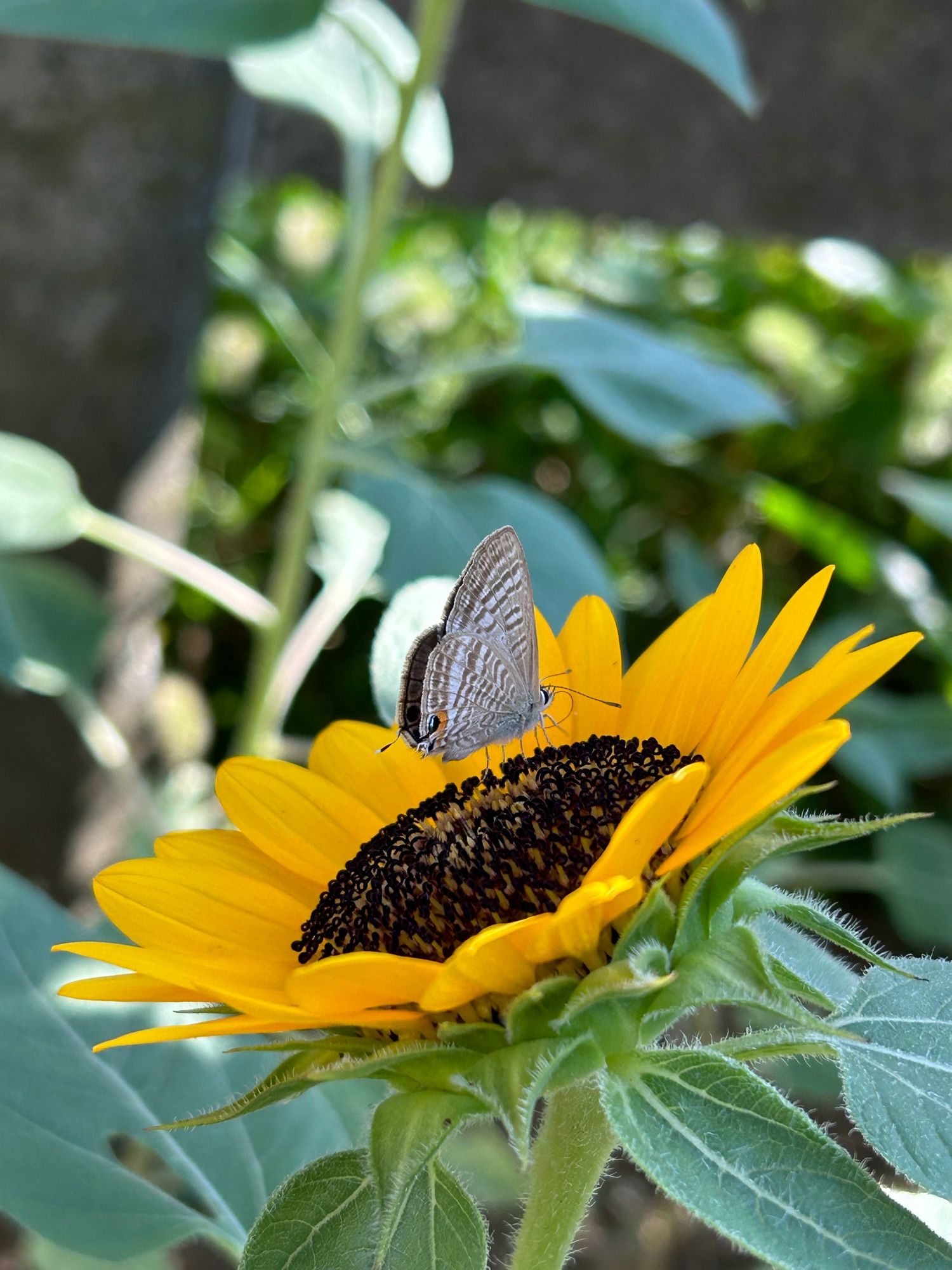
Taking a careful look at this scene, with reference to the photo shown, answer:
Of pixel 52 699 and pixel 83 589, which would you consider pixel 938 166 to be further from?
pixel 52 699

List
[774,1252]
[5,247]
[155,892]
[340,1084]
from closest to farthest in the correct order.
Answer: [774,1252] → [155,892] → [340,1084] → [5,247]

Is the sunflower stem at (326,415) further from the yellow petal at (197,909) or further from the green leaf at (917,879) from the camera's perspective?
the green leaf at (917,879)

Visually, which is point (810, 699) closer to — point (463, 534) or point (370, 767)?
point (370, 767)

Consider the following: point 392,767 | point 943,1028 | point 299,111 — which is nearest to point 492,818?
point 392,767

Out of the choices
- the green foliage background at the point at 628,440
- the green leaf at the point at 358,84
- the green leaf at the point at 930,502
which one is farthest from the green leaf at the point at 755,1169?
the green foliage background at the point at 628,440

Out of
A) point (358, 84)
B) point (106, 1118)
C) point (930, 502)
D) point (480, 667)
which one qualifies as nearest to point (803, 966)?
point (480, 667)
